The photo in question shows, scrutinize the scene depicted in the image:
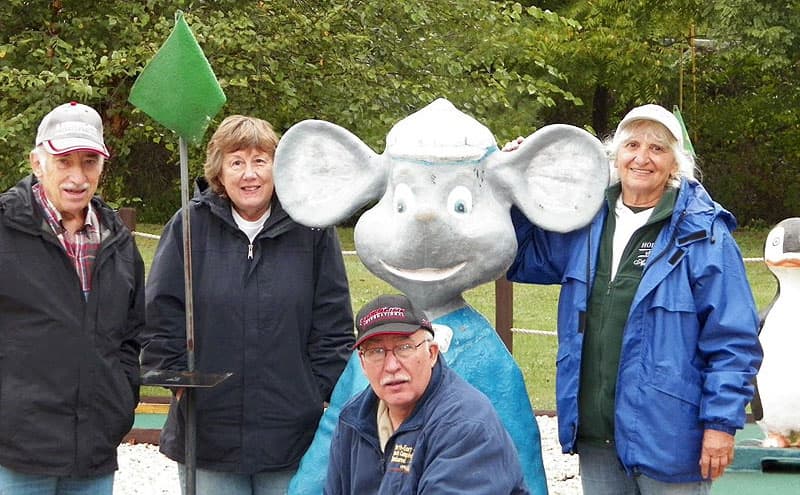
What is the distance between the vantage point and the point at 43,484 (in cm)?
347

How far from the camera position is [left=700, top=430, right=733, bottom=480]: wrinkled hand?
3.40m

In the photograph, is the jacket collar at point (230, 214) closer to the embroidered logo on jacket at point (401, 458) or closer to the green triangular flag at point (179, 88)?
the green triangular flag at point (179, 88)

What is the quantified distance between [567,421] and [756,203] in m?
17.3

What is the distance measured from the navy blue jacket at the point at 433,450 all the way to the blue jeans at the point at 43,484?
2.75 ft

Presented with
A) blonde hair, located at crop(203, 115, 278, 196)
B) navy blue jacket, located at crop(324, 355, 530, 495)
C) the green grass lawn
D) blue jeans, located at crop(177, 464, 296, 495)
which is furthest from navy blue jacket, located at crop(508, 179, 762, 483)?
the green grass lawn

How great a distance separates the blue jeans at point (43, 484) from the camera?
345cm

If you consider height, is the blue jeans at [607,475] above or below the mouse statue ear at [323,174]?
below

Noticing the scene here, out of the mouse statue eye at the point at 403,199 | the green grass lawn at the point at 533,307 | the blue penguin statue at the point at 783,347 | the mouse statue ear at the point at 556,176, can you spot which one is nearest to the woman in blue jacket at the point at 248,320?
the mouse statue eye at the point at 403,199

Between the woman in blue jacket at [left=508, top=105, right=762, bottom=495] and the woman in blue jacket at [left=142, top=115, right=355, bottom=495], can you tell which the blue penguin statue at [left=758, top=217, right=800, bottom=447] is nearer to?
the woman in blue jacket at [left=508, top=105, right=762, bottom=495]

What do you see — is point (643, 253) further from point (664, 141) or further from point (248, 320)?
point (248, 320)

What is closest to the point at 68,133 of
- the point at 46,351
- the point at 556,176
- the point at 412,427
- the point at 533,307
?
the point at 46,351

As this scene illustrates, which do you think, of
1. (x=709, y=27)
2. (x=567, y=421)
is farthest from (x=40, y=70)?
(x=709, y=27)

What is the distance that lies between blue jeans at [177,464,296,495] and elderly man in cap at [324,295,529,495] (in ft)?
2.44

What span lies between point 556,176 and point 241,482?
4.54 ft
